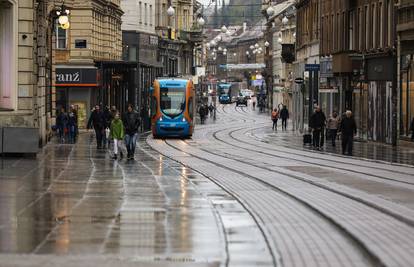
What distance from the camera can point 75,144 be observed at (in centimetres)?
4775

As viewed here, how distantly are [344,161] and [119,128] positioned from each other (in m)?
7.72

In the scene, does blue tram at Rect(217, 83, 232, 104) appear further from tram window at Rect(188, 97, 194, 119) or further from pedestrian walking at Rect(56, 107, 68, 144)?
pedestrian walking at Rect(56, 107, 68, 144)

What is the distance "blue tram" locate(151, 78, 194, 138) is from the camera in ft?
189

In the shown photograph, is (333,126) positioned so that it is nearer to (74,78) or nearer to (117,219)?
(74,78)

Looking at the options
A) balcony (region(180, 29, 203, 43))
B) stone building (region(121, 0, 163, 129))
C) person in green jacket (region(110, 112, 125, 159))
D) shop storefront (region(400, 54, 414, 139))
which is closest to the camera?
person in green jacket (region(110, 112, 125, 159))

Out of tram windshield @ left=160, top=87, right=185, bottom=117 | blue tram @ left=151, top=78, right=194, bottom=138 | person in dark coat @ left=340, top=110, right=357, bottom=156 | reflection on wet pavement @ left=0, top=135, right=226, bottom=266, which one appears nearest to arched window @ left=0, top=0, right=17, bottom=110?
reflection on wet pavement @ left=0, top=135, right=226, bottom=266

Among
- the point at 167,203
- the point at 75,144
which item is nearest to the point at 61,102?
the point at 75,144

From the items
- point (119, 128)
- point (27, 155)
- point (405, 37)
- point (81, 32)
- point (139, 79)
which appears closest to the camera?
point (27, 155)

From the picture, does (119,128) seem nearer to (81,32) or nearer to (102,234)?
(102,234)

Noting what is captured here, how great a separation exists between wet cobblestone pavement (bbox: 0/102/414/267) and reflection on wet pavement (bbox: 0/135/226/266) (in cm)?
2

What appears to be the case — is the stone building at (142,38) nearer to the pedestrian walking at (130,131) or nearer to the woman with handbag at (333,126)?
the woman with handbag at (333,126)

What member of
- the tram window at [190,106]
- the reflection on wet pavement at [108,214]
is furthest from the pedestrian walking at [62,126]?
the reflection on wet pavement at [108,214]

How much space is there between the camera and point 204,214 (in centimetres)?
1795

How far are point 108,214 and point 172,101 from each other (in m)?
40.5
